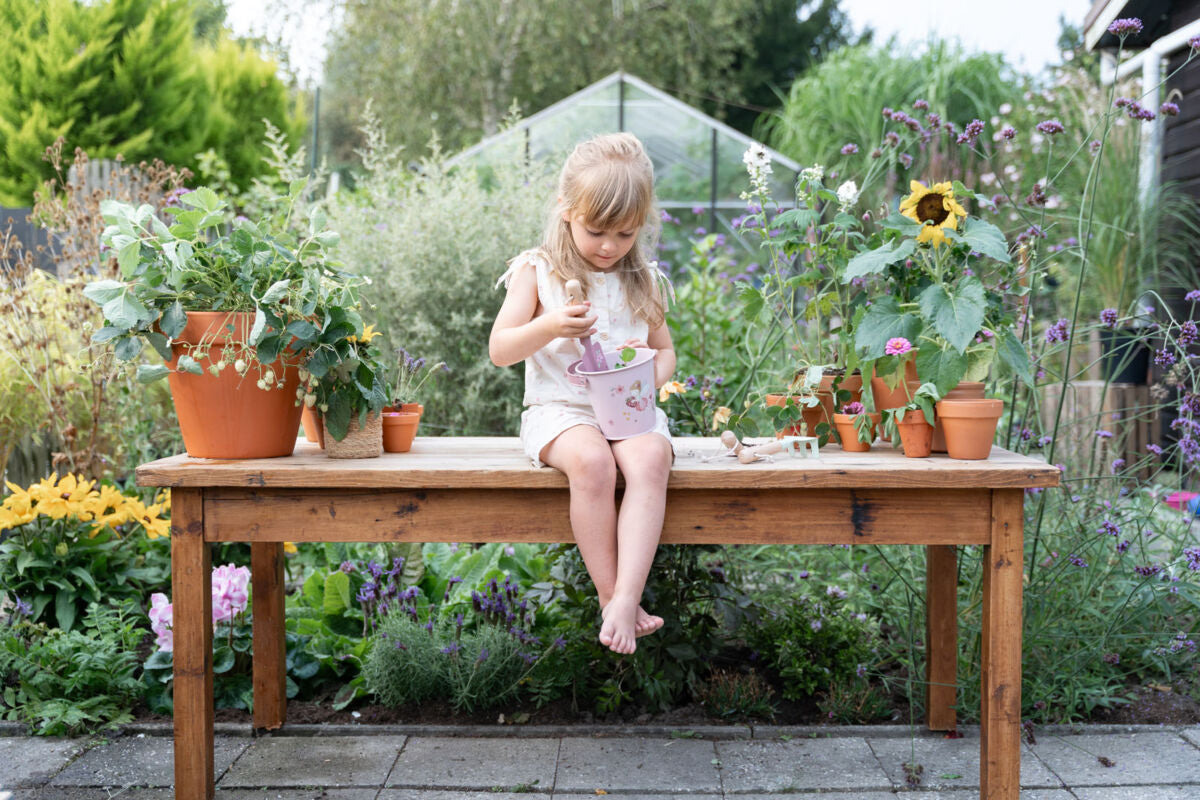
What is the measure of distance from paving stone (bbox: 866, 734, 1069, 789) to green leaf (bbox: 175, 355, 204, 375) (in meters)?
1.61

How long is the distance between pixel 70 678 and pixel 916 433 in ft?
6.63

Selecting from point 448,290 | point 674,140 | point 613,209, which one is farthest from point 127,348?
point 674,140

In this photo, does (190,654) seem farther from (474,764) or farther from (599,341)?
(599,341)

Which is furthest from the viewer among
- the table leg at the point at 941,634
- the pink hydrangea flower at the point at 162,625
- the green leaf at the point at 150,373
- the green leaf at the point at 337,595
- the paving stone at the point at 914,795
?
the green leaf at the point at 337,595

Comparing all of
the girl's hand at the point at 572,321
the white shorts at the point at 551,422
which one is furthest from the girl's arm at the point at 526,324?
the white shorts at the point at 551,422

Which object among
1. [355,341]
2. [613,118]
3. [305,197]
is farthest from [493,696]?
[613,118]

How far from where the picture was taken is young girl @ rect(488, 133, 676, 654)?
1.85m

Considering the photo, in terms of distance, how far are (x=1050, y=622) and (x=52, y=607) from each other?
2.57 metres

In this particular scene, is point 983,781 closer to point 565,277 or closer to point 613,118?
point 565,277

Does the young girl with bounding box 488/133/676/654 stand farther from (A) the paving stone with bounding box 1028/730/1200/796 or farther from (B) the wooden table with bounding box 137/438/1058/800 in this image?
(A) the paving stone with bounding box 1028/730/1200/796

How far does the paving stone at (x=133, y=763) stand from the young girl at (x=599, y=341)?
916 millimetres

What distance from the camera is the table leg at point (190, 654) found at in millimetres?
1927

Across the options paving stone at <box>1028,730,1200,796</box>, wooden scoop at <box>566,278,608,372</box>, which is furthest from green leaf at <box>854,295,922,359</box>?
paving stone at <box>1028,730,1200,796</box>

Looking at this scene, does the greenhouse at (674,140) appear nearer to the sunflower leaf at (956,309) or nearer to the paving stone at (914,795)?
the sunflower leaf at (956,309)
